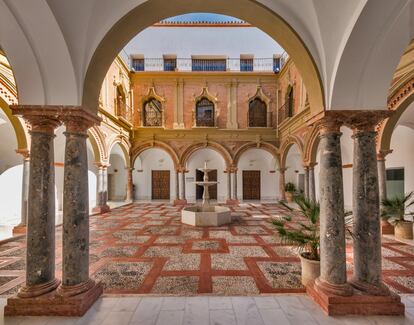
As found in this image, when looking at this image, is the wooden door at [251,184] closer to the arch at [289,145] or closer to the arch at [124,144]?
the arch at [289,145]

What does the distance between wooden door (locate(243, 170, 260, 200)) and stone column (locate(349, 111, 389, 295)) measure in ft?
45.8

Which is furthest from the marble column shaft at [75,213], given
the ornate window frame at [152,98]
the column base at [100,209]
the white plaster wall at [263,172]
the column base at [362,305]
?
the white plaster wall at [263,172]

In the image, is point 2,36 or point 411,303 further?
point 411,303

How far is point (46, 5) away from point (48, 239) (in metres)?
3.00

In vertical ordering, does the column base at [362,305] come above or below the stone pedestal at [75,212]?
below

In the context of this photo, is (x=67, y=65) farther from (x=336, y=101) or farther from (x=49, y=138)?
(x=336, y=101)

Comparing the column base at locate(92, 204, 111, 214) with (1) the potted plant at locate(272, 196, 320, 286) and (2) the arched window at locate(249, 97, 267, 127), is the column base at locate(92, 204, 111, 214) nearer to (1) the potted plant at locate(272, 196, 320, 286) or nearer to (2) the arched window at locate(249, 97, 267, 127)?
(1) the potted plant at locate(272, 196, 320, 286)

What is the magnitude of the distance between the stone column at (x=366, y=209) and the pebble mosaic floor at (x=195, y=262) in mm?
1025

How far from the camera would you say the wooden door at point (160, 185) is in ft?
55.5

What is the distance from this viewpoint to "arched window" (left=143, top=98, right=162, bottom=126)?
582 inches

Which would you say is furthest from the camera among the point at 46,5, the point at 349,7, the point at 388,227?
the point at 388,227

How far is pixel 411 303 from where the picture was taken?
3191 mm

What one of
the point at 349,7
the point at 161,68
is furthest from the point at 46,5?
the point at 161,68

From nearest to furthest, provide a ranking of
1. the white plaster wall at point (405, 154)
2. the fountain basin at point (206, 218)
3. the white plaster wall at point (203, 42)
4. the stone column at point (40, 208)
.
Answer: the stone column at point (40, 208) → the fountain basin at point (206, 218) → the white plaster wall at point (405, 154) → the white plaster wall at point (203, 42)
